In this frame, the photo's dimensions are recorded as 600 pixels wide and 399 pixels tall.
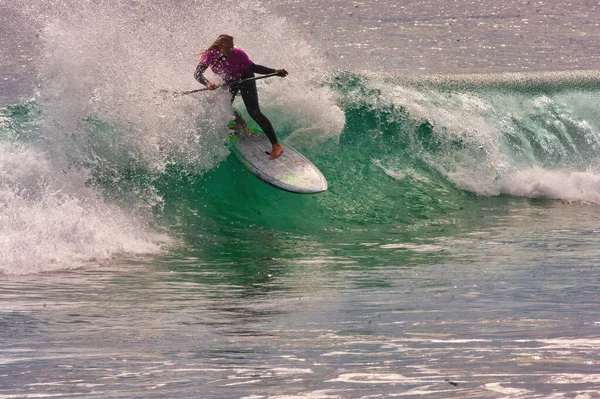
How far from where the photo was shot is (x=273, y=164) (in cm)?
1121

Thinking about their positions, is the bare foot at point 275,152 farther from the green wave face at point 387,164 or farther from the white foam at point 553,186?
the white foam at point 553,186

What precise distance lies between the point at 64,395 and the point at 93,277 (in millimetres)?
3286

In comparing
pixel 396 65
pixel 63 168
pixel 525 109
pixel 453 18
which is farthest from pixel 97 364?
pixel 453 18

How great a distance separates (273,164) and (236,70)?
4.06 feet

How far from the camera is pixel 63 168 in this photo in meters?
10.9

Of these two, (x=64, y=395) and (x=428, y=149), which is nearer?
(x=64, y=395)

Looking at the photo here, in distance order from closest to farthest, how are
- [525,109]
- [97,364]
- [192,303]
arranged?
[97,364], [192,303], [525,109]

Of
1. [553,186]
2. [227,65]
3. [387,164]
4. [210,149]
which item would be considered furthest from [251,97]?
[553,186]

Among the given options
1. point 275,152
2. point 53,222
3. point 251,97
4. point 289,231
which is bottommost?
point 289,231

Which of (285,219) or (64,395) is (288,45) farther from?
(64,395)

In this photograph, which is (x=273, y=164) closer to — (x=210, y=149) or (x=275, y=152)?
(x=275, y=152)

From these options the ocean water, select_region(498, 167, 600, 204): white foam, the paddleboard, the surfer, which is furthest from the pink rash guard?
select_region(498, 167, 600, 204): white foam

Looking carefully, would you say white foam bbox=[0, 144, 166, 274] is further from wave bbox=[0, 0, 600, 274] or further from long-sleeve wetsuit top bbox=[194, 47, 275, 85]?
long-sleeve wetsuit top bbox=[194, 47, 275, 85]

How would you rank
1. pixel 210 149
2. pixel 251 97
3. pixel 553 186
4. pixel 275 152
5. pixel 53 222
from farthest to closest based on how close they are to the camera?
pixel 553 186, pixel 210 149, pixel 275 152, pixel 251 97, pixel 53 222
